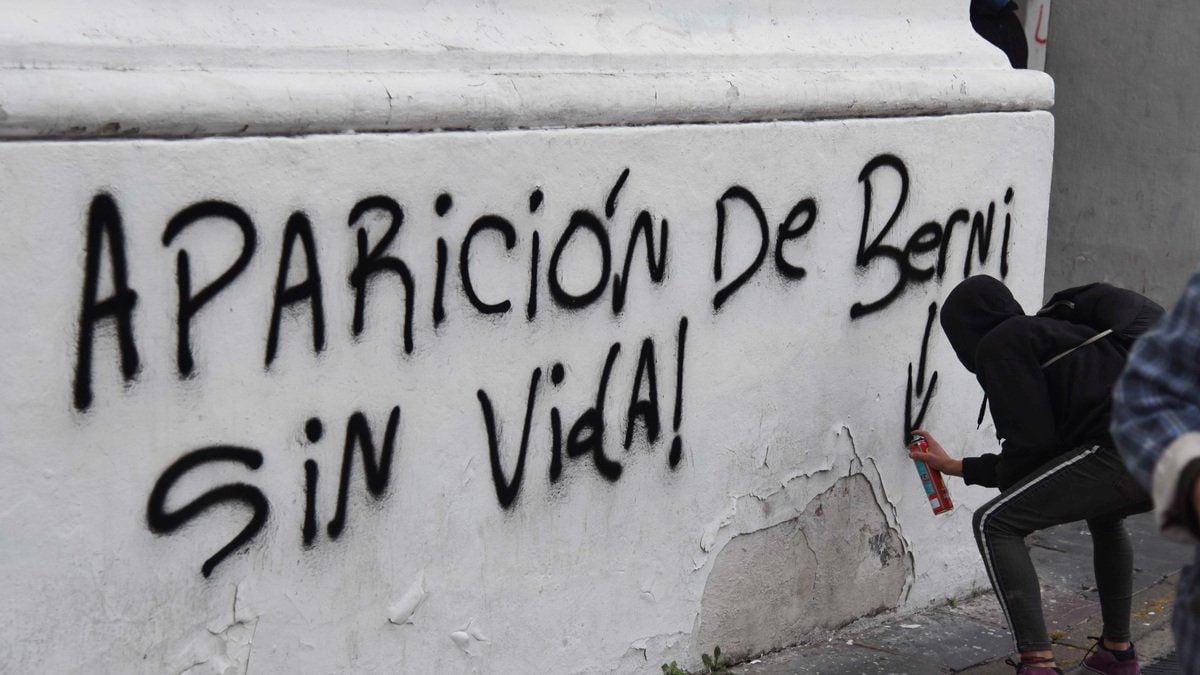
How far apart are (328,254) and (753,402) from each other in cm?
162

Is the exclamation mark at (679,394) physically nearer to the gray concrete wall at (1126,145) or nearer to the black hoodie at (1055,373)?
the black hoodie at (1055,373)

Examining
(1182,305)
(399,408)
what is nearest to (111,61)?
(399,408)

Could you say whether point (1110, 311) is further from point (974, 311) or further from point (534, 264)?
point (534, 264)

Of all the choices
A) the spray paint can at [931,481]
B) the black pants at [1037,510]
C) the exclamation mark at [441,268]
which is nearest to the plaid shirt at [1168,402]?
the exclamation mark at [441,268]

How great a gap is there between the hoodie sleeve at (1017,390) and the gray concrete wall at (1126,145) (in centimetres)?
381

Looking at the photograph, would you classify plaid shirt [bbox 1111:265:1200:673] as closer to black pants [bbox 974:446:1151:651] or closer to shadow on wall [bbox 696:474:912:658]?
black pants [bbox 974:446:1151:651]

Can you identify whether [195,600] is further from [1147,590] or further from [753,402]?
[1147,590]

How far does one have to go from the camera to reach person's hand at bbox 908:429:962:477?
4.40m

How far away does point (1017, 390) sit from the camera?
3.87 metres

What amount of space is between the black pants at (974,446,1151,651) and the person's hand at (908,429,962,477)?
0.98 feet

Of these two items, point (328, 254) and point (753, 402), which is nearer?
point (328, 254)

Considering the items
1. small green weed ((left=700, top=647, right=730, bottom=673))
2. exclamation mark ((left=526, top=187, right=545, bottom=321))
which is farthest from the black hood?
exclamation mark ((left=526, top=187, right=545, bottom=321))

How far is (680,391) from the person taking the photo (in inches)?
162

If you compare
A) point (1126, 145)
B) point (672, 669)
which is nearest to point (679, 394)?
point (672, 669)
